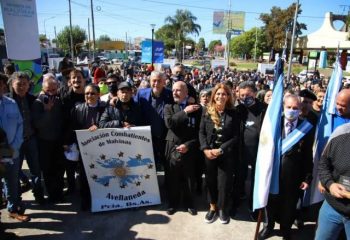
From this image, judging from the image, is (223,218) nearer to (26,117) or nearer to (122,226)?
(122,226)

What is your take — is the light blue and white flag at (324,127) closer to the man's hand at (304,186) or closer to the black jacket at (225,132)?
the man's hand at (304,186)

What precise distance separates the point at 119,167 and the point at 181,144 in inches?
39.3

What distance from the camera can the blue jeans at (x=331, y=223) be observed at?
2.70 m

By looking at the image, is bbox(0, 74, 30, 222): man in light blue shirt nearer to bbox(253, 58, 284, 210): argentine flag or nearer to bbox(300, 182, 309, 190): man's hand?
bbox(253, 58, 284, 210): argentine flag

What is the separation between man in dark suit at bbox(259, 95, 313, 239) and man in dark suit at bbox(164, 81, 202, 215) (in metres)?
1.19

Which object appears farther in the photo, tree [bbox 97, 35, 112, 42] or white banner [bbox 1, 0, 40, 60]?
tree [bbox 97, 35, 112, 42]

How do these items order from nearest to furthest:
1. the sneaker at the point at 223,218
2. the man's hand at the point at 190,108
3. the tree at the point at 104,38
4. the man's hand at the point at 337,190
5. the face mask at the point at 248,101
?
the man's hand at the point at 337,190 < the man's hand at the point at 190,108 < the sneaker at the point at 223,218 < the face mask at the point at 248,101 < the tree at the point at 104,38

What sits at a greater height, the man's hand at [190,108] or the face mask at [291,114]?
the face mask at [291,114]

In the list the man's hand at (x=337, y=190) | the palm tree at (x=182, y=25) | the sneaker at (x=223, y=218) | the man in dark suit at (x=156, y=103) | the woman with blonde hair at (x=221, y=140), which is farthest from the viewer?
the palm tree at (x=182, y=25)

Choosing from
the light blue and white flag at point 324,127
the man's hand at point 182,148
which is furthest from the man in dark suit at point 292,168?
the man's hand at point 182,148

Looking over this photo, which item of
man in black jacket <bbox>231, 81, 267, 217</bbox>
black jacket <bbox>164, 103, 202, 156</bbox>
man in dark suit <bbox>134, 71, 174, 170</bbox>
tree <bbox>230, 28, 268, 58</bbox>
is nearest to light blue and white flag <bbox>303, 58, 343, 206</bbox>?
man in black jacket <bbox>231, 81, 267, 217</bbox>

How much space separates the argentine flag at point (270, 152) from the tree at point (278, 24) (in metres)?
63.9

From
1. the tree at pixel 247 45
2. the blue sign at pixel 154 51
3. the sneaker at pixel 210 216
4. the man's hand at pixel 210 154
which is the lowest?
the sneaker at pixel 210 216

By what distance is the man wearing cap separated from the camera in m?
4.35
